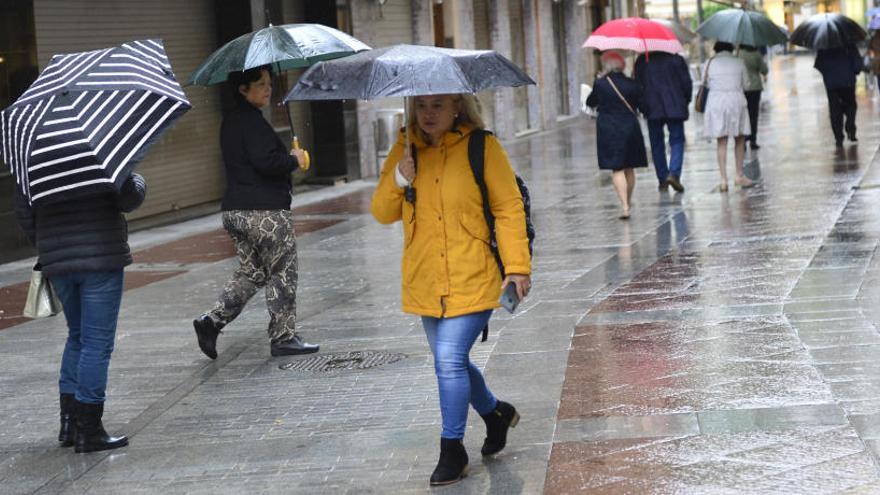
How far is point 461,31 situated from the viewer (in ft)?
90.9

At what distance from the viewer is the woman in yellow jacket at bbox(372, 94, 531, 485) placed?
5.78 m

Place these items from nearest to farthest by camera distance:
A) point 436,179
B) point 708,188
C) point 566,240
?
point 436,179 → point 566,240 → point 708,188

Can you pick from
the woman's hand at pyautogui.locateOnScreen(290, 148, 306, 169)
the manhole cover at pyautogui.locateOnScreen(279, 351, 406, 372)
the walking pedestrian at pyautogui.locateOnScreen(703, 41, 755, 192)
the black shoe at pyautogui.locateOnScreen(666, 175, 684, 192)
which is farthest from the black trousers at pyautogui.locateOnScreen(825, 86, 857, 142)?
the woman's hand at pyautogui.locateOnScreen(290, 148, 306, 169)

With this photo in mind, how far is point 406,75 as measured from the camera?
5.58m

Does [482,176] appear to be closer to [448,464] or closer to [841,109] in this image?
[448,464]

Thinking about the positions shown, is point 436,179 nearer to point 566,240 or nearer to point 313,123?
point 566,240

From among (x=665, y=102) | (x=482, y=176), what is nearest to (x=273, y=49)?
(x=482, y=176)

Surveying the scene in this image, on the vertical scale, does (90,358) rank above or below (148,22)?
below

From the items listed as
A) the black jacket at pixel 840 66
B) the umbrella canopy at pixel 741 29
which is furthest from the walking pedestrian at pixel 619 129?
the black jacket at pixel 840 66

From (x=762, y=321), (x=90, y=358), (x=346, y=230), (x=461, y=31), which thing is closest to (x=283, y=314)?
(x=90, y=358)

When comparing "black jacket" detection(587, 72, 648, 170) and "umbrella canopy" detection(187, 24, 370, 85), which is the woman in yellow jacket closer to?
"umbrella canopy" detection(187, 24, 370, 85)

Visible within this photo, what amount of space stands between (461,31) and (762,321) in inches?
775

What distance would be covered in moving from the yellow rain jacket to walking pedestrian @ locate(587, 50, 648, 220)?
8.74 m

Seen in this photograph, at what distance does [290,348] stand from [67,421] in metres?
2.04
